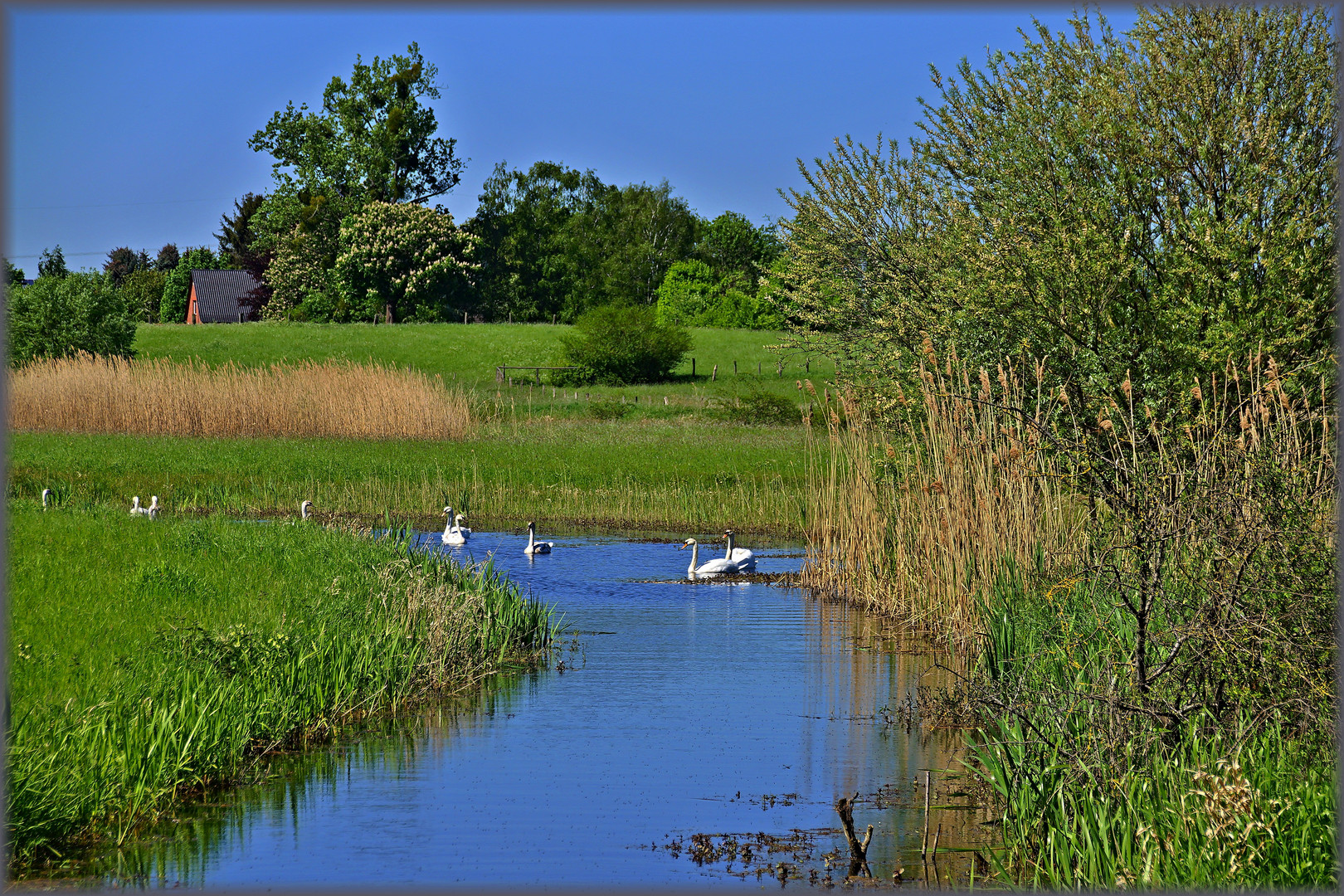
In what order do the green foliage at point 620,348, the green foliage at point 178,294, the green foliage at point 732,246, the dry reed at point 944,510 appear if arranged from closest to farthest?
the dry reed at point 944,510, the green foliage at point 620,348, the green foliage at point 732,246, the green foliage at point 178,294

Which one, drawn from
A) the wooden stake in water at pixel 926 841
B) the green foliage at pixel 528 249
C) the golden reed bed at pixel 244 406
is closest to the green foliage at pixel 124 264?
the green foliage at pixel 528 249

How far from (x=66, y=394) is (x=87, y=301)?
49.3 ft

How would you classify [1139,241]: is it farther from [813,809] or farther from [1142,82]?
[813,809]

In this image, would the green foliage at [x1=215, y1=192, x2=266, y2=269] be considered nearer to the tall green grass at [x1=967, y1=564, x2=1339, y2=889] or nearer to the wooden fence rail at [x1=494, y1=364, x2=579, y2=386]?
the wooden fence rail at [x1=494, y1=364, x2=579, y2=386]

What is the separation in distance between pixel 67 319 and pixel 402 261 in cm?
2399

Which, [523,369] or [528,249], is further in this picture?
[528,249]

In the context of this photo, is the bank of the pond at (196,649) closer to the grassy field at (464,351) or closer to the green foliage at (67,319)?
the green foliage at (67,319)

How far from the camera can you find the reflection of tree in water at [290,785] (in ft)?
22.4

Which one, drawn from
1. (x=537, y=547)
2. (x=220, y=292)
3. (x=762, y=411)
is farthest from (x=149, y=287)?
(x=537, y=547)

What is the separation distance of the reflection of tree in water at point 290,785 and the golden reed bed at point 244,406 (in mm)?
20827

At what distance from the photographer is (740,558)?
57.9 feet

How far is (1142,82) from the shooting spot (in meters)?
14.6

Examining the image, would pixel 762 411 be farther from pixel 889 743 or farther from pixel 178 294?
pixel 178 294

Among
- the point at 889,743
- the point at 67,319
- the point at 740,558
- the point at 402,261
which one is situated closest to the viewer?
the point at 889,743
